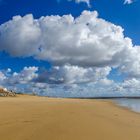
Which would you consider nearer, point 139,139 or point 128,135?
point 139,139

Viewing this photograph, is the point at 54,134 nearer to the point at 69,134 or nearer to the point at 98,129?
the point at 69,134

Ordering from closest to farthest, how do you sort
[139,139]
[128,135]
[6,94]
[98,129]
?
[139,139]
[128,135]
[98,129]
[6,94]

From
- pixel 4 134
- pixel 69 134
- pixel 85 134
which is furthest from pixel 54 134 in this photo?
pixel 4 134

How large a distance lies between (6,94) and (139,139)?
5292 centimetres

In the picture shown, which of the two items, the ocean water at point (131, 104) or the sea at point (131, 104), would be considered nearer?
the sea at point (131, 104)

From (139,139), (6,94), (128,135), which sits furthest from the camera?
(6,94)

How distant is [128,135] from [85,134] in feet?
4.84

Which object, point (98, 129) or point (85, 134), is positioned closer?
point (85, 134)

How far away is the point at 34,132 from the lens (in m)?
9.19

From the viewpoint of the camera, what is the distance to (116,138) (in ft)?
28.5

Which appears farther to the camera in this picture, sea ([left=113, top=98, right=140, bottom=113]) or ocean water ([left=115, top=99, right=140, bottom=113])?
ocean water ([left=115, top=99, right=140, bottom=113])

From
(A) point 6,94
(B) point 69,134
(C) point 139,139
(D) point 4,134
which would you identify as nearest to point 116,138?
(C) point 139,139

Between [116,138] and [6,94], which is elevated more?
[6,94]

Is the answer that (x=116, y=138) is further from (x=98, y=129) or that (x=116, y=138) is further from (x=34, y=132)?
(x=34, y=132)
